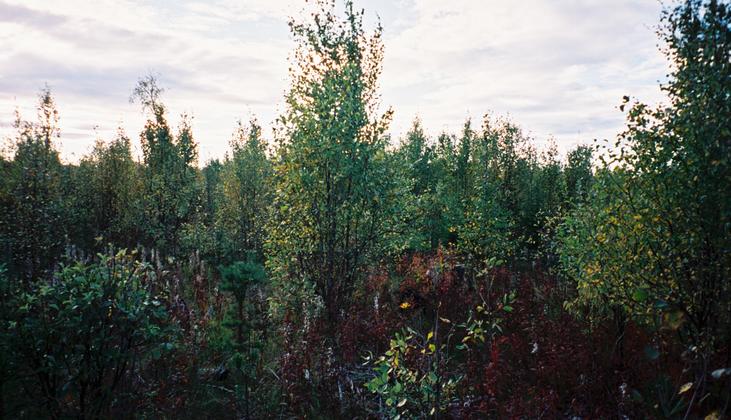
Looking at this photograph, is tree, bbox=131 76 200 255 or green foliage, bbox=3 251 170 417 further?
tree, bbox=131 76 200 255

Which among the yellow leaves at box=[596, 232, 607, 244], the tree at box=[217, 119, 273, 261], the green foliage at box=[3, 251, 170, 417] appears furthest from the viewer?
the tree at box=[217, 119, 273, 261]

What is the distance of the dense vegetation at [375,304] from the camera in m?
5.17

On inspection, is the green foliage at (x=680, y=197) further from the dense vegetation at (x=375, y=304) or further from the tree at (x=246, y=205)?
the tree at (x=246, y=205)

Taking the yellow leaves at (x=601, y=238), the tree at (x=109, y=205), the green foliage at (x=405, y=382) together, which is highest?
the tree at (x=109, y=205)

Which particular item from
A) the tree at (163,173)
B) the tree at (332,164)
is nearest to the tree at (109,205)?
the tree at (163,173)

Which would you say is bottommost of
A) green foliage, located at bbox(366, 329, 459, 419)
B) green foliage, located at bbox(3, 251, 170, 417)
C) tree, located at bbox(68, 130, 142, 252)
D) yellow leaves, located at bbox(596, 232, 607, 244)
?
green foliage, located at bbox(366, 329, 459, 419)

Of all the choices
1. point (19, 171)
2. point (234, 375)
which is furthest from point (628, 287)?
point (19, 171)

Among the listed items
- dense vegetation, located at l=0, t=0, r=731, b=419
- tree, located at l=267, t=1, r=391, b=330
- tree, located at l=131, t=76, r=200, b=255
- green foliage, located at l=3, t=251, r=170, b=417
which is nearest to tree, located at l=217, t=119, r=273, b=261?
tree, located at l=131, t=76, r=200, b=255

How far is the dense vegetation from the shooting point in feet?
17.0

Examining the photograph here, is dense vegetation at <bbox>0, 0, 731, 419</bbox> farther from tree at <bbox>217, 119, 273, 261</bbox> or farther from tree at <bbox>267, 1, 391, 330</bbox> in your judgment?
tree at <bbox>217, 119, 273, 261</bbox>

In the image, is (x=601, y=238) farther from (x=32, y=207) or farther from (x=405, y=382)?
(x=32, y=207)

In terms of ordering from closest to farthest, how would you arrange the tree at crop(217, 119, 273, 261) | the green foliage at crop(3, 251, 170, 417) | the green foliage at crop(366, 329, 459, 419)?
the green foliage at crop(366, 329, 459, 419) → the green foliage at crop(3, 251, 170, 417) → the tree at crop(217, 119, 273, 261)

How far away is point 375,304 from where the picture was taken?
10.5m

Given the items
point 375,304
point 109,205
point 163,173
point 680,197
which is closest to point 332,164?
point 375,304
